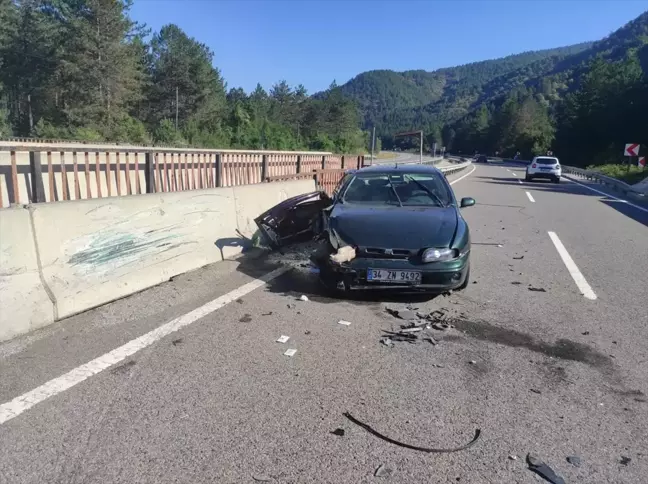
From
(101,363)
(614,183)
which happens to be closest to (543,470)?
(101,363)

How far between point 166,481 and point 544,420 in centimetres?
232

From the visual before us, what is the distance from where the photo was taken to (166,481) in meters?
2.60

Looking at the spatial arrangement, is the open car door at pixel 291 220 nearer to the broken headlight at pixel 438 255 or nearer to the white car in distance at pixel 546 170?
the broken headlight at pixel 438 255

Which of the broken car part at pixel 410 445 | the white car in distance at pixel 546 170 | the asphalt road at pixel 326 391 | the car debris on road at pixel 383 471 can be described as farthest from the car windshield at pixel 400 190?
the white car in distance at pixel 546 170

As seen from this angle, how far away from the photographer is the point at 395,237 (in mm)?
5652

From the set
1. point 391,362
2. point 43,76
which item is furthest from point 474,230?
point 43,76

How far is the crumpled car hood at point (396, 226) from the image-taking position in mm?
5598

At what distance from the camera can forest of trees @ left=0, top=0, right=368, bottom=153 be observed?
138 feet

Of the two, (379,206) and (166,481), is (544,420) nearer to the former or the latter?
(166,481)

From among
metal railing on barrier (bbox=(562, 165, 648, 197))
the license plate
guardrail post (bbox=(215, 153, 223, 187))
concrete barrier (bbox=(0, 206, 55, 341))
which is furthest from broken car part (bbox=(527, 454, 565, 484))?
metal railing on barrier (bbox=(562, 165, 648, 197))

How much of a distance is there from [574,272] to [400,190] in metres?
2.82

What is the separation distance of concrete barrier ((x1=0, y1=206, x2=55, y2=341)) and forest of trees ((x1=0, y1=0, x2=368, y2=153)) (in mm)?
38068

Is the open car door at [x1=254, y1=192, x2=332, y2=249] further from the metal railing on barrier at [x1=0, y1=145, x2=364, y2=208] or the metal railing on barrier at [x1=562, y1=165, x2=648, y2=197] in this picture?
the metal railing on barrier at [x1=562, y1=165, x2=648, y2=197]

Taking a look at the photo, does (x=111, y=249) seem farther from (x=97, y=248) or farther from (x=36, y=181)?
(x=36, y=181)
